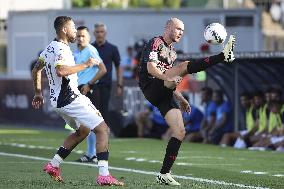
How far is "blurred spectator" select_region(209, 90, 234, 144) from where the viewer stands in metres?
26.5

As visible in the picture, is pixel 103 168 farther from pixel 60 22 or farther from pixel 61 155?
pixel 60 22

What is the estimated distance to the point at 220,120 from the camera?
2655 centimetres

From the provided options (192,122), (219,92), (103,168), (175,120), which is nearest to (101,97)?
(175,120)

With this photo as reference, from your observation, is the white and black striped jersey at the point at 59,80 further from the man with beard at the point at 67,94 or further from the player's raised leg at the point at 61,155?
the player's raised leg at the point at 61,155

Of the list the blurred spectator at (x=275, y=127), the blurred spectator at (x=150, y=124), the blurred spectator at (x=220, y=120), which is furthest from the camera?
the blurred spectator at (x=150, y=124)

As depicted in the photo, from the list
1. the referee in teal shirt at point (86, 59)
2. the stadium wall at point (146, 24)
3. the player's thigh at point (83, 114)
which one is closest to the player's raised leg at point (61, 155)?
the player's thigh at point (83, 114)

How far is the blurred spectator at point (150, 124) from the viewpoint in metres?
28.3

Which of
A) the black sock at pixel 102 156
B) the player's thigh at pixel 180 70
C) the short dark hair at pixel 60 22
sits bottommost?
the black sock at pixel 102 156

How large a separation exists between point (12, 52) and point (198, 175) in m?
22.7

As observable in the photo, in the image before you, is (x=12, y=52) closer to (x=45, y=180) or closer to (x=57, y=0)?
(x=57, y=0)

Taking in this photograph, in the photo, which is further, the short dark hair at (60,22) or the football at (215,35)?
the short dark hair at (60,22)

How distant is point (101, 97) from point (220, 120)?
6.35m

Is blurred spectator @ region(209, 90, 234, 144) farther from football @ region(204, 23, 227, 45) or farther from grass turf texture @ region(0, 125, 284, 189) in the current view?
football @ region(204, 23, 227, 45)

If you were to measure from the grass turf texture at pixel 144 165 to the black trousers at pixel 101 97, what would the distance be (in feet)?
2.67
